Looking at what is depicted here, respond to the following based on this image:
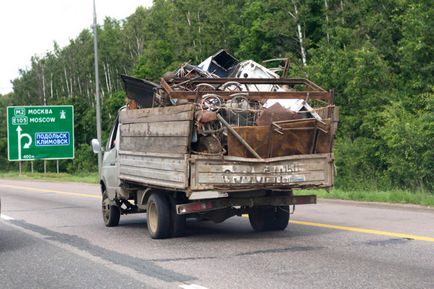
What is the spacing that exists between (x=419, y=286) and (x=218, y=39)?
52.1 m

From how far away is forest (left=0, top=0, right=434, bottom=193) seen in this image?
26125 millimetres

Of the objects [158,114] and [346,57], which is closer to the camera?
[158,114]

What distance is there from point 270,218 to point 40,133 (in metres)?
32.8

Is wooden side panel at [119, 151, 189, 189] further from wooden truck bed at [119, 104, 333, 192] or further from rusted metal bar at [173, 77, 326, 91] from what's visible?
rusted metal bar at [173, 77, 326, 91]

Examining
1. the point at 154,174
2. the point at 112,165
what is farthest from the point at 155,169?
the point at 112,165

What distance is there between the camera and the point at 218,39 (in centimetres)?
5869

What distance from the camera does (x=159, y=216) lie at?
11.7 metres

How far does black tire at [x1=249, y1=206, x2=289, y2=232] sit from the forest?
8543mm

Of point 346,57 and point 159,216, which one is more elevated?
point 346,57

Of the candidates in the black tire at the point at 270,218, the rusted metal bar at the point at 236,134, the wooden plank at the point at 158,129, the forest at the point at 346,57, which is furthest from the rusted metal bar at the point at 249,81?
the forest at the point at 346,57

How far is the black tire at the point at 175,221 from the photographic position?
38.7 feet

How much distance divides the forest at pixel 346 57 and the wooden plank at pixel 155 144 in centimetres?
759

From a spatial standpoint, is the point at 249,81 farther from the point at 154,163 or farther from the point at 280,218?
the point at 280,218

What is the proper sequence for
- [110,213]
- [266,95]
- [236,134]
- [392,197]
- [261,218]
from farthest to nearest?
[392,197] < [110,213] < [261,218] < [266,95] < [236,134]
